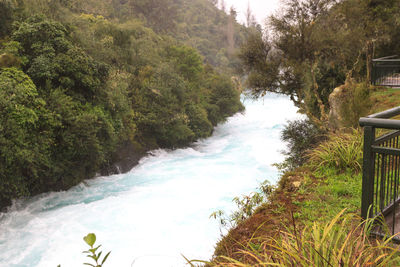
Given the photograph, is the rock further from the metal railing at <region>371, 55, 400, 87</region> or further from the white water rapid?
the metal railing at <region>371, 55, 400, 87</region>

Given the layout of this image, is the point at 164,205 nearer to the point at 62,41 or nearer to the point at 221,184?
the point at 221,184

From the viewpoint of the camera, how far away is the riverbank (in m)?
4.53

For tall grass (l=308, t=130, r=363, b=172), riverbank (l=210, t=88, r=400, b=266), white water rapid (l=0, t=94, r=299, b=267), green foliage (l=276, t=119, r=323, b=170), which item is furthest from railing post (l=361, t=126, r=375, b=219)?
green foliage (l=276, t=119, r=323, b=170)

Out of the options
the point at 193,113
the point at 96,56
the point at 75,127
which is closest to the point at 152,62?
the point at 193,113

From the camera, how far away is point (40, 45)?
1541cm

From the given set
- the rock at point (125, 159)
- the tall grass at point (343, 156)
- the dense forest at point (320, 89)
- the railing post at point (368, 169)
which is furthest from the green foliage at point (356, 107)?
the rock at point (125, 159)

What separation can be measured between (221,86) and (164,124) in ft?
40.5

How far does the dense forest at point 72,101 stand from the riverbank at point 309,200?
9.85 meters

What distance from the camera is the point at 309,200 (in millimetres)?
5438

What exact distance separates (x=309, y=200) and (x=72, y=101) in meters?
13.0

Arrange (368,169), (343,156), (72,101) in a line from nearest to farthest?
1. (368,169)
2. (343,156)
3. (72,101)

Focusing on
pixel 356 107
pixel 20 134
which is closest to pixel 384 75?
pixel 356 107

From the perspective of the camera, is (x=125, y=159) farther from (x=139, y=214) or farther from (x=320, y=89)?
(x=320, y=89)

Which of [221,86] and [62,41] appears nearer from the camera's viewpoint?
[62,41]
